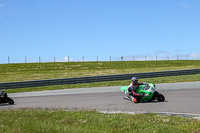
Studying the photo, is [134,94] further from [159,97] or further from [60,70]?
[60,70]

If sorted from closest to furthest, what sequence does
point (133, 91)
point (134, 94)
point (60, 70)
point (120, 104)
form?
point (120, 104) → point (134, 94) → point (133, 91) → point (60, 70)

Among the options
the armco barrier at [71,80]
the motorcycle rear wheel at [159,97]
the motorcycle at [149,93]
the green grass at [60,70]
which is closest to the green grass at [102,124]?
the motorcycle at [149,93]

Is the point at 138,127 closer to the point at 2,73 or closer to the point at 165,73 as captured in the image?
the point at 165,73

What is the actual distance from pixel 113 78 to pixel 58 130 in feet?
69.1

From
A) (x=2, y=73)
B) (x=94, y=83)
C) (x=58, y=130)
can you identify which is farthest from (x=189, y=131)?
(x=2, y=73)

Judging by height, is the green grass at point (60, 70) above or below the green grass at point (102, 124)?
below

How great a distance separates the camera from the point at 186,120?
790 centimetres

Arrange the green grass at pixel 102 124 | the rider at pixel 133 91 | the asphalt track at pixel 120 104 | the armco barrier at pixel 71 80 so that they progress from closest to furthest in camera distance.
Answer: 1. the green grass at pixel 102 124
2. the asphalt track at pixel 120 104
3. the rider at pixel 133 91
4. the armco barrier at pixel 71 80

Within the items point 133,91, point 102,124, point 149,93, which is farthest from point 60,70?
point 102,124

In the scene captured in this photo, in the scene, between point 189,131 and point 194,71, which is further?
point 194,71

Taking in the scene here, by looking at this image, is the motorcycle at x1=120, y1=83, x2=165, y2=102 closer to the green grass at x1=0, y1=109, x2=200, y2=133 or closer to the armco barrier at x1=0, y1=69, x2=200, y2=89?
the green grass at x1=0, y1=109, x2=200, y2=133

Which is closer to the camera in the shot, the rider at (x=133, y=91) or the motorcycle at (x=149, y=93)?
the motorcycle at (x=149, y=93)

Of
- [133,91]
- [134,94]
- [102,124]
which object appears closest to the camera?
[102,124]

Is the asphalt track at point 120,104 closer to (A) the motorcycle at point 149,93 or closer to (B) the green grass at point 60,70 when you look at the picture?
(A) the motorcycle at point 149,93
